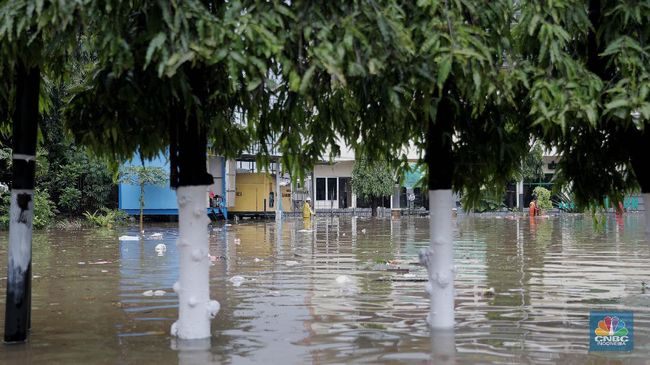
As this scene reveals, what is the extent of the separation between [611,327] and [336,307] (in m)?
3.75

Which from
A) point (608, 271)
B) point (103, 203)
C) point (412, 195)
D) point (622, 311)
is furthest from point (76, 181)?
point (622, 311)

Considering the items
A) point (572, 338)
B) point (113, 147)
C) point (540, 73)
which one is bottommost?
point (572, 338)

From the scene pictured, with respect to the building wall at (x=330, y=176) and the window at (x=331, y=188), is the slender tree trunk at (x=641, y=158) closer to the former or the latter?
the building wall at (x=330, y=176)

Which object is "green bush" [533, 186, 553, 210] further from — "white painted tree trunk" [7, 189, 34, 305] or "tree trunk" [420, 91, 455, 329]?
"white painted tree trunk" [7, 189, 34, 305]

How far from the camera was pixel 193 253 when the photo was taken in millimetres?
6949

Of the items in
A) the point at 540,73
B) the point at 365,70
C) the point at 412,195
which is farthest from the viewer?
the point at 412,195

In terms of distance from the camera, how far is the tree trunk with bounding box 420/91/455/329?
7.48 metres

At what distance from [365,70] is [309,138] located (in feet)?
8.58

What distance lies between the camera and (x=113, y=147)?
25.2 ft

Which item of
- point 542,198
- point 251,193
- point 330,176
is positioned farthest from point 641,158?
point 330,176

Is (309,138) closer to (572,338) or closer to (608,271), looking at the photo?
(572,338)

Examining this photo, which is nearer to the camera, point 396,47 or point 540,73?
point 396,47

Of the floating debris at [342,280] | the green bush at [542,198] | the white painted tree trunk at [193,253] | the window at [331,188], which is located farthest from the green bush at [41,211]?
the green bush at [542,198]

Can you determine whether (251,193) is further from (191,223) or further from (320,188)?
(191,223)
